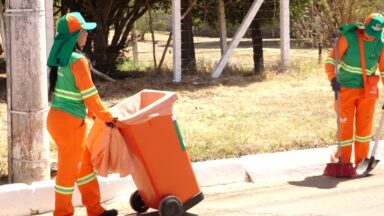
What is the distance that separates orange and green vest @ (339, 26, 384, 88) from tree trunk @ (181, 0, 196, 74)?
22.8 ft

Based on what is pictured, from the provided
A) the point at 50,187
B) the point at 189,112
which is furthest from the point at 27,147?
the point at 189,112

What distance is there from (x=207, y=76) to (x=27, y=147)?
756cm

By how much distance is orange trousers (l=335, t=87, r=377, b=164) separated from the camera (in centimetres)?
813

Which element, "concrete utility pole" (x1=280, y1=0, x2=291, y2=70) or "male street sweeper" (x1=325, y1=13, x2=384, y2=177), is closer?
"male street sweeper" (x1=325, y1=13, x2=384, y2=177)

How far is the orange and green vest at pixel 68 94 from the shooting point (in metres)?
6.15

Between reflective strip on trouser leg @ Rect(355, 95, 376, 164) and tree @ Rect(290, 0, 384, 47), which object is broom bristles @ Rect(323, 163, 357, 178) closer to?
reflective strip on trouser leg @ Rect(355, 95, 376, 164)

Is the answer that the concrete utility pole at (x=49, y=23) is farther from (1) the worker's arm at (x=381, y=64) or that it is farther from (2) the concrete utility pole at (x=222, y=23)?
(1) the worker's arm at (x=381, y=64)

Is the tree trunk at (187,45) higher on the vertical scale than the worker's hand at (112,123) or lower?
higher

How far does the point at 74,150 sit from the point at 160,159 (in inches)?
28.4

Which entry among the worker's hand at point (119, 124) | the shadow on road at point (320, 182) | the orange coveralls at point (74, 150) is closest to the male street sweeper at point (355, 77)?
the shadow on road at point (320, 182)

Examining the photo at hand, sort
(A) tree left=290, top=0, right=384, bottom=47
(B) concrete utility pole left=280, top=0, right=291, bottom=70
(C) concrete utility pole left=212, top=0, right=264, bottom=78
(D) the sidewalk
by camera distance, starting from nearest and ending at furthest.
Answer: (D) the sidewalk, (C) concrete utility pole left=212, top=0, right=264, bottom=78, (B) concrete utility pole left=280, top=0, right=291, bottom=70, (A) tree left=290, top=0, right=384, bottom=47

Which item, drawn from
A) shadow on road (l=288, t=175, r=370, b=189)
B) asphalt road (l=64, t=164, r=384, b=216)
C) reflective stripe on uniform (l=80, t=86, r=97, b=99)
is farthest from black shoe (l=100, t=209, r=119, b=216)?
shadow on road (l=288, t=175, r=370, b=189)

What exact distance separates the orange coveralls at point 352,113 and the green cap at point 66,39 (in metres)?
3.12

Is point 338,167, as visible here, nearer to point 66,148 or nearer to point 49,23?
point 66,148
